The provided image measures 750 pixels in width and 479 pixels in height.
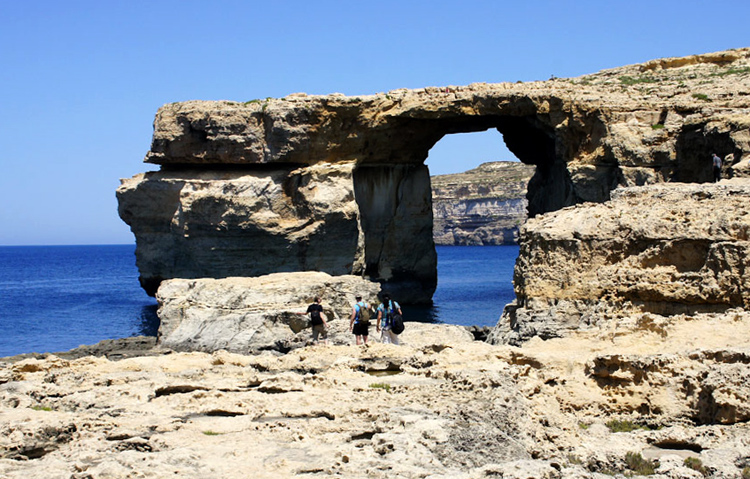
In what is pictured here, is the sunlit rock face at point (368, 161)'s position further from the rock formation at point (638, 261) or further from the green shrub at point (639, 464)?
the green shrub at point (639, 464)

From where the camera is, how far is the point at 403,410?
Result: 10773mm

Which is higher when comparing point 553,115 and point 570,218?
point 553,115

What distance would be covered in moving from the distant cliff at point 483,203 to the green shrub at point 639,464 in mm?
116723

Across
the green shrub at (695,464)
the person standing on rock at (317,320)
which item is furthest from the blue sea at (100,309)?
the green shrub at (695,464)

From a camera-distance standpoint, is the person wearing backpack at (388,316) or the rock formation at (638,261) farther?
the person wearing backpack at (388,316)

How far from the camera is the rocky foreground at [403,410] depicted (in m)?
8.85

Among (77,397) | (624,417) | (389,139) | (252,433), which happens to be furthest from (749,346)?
(389,139)

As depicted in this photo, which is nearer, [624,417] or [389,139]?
[624,417]

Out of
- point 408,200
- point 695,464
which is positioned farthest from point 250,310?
point 408,200

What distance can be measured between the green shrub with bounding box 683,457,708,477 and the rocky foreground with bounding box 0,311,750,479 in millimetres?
70

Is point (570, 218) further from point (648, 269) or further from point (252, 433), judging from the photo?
point (252, 433)

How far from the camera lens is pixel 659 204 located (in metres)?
16.5

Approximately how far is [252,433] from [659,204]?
378 inches

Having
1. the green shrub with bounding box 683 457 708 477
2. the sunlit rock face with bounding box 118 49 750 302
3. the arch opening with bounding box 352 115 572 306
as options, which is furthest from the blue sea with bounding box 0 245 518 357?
the green shrub with bounding box 683 457 708 477
